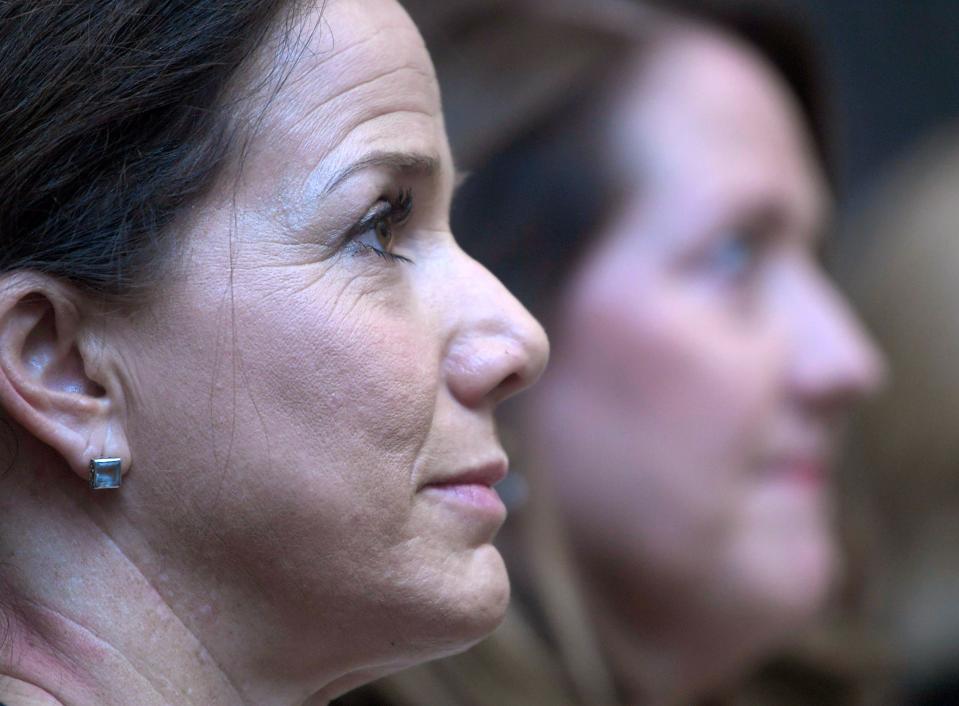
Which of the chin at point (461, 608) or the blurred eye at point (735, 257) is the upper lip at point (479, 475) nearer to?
the chin at point (461, 608)

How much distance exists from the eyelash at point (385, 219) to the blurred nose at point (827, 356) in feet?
3.53

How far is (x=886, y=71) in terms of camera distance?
3.78 m

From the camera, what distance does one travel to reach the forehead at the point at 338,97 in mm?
1110

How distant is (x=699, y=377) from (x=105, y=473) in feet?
3.69

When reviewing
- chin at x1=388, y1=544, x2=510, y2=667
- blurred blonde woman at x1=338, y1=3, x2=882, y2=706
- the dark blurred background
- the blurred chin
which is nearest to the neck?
chin at x1=388, y1=544, x2=510, y2=667

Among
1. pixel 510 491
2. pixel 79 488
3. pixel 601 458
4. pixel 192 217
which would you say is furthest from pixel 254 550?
pixel 601 458

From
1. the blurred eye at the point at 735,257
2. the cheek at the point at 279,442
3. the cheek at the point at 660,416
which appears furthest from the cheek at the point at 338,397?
the blurred eye at the point at 735,257

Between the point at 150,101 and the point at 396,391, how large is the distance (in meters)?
0.30

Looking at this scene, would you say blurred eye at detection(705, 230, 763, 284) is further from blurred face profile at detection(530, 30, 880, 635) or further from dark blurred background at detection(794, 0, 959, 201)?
dark blurred background at detection(794, 0, 959, 201)

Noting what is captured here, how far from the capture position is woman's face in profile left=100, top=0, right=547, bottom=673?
1.08m

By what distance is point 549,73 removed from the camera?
86.1 inches

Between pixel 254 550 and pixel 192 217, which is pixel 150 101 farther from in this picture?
pixel 254 550

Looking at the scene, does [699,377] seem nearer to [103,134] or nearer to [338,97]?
[338,97]

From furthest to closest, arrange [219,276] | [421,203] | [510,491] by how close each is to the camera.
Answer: [510,491]
[421,203]
[219,276]
